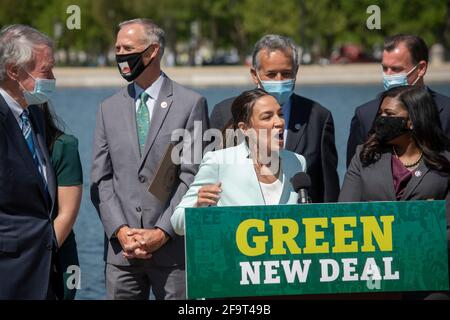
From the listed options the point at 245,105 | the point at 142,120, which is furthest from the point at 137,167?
the point at 245,105

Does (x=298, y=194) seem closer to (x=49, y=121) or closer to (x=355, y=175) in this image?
(x=355, y=175)

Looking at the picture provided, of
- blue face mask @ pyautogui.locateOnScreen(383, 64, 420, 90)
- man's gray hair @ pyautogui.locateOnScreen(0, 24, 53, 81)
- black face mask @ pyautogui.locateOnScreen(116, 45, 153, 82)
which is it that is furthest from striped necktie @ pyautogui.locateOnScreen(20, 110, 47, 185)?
blue face mask @ pyautogui.locateOnScreen(383, 64, 420, 90)

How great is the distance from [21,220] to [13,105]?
613 mm

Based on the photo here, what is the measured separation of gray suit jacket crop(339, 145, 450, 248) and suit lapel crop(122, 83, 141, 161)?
1423 millimetres

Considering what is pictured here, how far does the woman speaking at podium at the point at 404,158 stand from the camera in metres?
6.20

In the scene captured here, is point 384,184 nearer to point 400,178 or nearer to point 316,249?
point 400,178

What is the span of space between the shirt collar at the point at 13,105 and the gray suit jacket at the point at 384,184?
1813mm

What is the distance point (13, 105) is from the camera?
601cm

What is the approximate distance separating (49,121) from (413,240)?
2111 millimetres

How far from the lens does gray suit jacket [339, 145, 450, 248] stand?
6.18 m

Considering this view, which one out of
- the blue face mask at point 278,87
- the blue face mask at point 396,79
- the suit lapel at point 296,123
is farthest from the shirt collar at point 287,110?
the blue face mask at point 396,79

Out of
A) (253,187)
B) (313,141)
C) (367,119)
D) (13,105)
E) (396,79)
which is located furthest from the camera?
(396,79)

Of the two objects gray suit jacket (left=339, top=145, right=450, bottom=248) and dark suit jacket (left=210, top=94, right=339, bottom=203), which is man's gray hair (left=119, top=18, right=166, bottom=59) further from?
gray suit jacket (left=339, top=145, right=450, bottom=248)

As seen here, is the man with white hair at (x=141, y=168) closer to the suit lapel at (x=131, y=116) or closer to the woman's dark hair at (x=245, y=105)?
the suit lapel at (x=131, y=116)
